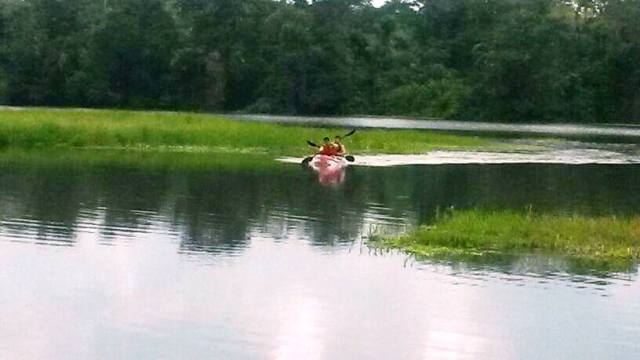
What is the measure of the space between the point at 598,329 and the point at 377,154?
87.0 feet

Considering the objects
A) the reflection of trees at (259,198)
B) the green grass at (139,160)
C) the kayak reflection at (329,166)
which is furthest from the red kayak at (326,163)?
the green grass at (139,160)

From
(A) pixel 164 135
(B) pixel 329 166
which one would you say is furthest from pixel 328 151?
(A) pixel 164 135

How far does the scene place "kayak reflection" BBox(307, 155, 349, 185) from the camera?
99.5ft

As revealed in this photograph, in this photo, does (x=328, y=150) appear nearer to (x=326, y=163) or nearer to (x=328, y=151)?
(x=328, y=151)

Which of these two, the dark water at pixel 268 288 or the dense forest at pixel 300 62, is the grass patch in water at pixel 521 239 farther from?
the dense forest at pixel 300 62

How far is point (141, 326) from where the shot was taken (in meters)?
12.1

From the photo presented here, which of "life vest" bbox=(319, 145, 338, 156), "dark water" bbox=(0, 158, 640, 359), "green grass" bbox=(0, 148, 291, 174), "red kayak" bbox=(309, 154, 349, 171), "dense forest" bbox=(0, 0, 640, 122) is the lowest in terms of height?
"dark water" bbox=(0, 158, 640, 359)

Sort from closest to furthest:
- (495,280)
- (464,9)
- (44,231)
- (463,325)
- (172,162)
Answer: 1. (463,325)
2. (495,280)
3. (44,231)
4. (172,162)
5. (464,9)

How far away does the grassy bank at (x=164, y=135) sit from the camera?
37.4 meters

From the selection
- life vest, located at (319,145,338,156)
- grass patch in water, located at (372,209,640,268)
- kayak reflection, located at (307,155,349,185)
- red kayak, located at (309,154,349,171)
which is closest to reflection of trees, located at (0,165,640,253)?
kayak reflection, located at (307,155,349,185)

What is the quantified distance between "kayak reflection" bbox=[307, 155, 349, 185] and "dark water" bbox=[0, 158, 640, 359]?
5680 millimetres

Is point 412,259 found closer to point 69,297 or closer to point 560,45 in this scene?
point 69,297

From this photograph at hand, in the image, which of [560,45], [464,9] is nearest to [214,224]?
[560,45]

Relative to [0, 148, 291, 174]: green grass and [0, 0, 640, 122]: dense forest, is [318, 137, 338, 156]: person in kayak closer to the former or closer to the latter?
[0, 148, 291, 174]: green grass
